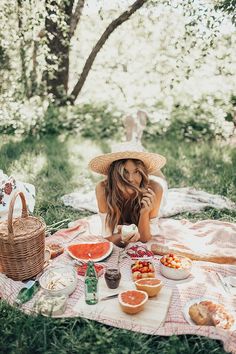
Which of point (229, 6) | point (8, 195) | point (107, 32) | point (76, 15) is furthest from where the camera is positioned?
point (107, 32)

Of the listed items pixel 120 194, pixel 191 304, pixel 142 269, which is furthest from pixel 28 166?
pixel 191 304

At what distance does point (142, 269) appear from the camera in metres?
3.59

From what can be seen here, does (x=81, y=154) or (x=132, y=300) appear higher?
(x=81, y=154)

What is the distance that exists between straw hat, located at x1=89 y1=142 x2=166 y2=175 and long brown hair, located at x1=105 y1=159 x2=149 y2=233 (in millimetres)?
74

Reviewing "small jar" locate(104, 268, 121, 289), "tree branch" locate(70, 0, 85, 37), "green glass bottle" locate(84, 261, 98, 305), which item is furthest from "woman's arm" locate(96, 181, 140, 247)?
"tree branch" locate(70, 0, 85, 37)

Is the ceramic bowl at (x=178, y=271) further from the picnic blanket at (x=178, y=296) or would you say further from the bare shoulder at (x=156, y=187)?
the bare shoulder at (x=156, y=187)

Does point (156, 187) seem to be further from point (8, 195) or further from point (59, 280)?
point (8, 195)

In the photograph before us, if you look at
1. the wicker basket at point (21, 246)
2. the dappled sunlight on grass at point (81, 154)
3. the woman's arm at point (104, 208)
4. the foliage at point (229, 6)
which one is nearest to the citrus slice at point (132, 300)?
the wicker basket at point (21, 246)

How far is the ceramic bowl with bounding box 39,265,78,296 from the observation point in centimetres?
334

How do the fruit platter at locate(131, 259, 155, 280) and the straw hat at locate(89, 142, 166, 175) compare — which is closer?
the fruit platter at locate(131, 259, 155, 280)

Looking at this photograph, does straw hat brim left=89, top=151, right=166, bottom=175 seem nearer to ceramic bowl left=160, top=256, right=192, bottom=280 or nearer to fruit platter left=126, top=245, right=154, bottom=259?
fruit platter left=126, top=245, right=154, bottom=259

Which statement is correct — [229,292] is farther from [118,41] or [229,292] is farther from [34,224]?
[118,41]

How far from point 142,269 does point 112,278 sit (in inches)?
13.2

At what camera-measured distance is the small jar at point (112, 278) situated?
3.40 m
